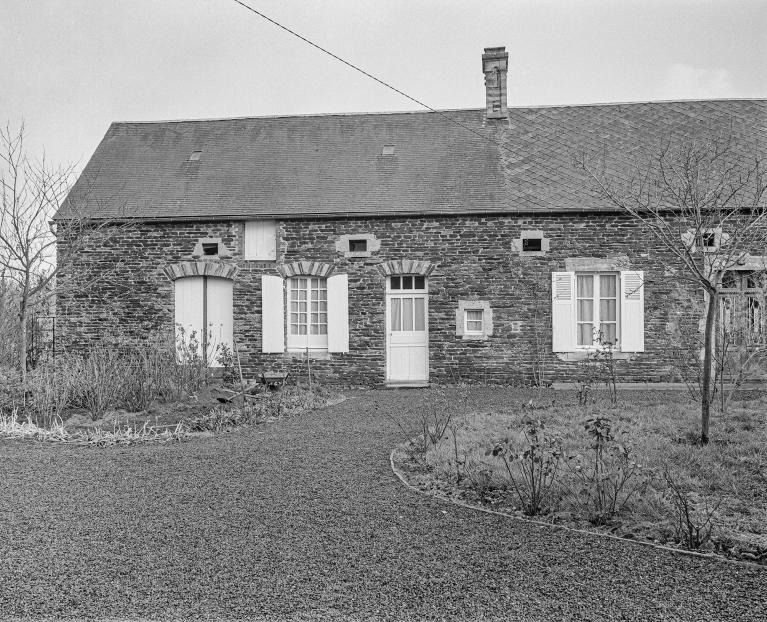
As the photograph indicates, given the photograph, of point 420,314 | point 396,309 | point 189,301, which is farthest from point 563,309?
point 189,301

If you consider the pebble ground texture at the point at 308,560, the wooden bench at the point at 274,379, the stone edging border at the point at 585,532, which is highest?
the wooden bench at the point at 274,379

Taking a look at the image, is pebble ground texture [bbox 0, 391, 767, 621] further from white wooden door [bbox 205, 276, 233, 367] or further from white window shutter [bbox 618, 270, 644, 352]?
white window shutter [bbox 618, 270, 644, 352]

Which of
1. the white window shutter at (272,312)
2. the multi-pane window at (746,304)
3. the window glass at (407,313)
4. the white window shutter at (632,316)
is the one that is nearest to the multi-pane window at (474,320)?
the window glass at (407,313)

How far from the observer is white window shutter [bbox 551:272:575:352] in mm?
12430

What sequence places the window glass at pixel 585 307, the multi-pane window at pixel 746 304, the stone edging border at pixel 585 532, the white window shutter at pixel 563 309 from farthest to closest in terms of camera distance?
the window glass at pixel 585 307
the white window shutter at pixel 563 309
the multi-pane window at pixel 746 304
the stone edging border at pixel 585 532

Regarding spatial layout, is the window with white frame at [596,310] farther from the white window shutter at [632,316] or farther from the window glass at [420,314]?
the window glass at [420,314]

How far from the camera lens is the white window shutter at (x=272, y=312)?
12820 mm

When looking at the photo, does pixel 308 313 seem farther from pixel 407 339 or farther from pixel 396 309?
pixel 407 339

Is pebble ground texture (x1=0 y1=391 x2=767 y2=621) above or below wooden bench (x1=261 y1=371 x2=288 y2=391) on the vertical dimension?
below

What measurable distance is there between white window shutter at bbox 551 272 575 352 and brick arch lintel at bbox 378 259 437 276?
7.47 feet

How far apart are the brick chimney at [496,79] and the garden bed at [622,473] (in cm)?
877

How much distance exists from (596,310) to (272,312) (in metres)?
6.08

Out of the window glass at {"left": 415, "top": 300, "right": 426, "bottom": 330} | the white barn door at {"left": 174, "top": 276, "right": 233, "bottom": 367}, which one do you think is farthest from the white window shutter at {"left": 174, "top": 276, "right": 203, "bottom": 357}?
the window glass at {"left": 415, "top": 300, "right": 426, "bottom": 330}

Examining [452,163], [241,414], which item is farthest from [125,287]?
[452,163]
